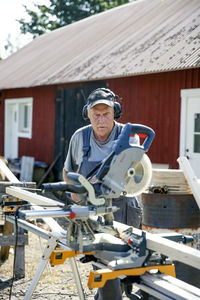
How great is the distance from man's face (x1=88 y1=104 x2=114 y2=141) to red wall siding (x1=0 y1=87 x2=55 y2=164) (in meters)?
10.7

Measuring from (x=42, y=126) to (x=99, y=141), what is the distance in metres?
11.4

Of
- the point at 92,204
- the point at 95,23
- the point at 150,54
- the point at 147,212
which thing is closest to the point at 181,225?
the point at 147,212

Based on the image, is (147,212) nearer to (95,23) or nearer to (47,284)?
(47,284)

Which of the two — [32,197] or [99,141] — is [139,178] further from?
[32,197]

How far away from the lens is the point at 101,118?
3.50 metres

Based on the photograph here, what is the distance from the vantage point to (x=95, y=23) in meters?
16.3

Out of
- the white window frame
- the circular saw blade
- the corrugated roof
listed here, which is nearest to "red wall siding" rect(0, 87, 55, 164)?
the white window frame

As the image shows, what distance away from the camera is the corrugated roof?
8992 mm

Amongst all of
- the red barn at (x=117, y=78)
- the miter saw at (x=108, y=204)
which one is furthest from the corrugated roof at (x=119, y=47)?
the miter saw at (x=108, y=204)

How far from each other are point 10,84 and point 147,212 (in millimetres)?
10672

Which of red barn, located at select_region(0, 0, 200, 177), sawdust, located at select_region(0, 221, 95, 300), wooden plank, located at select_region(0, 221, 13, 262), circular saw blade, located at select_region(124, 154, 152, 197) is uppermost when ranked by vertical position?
red barn, located at select_region(0, 0, 200, 177)

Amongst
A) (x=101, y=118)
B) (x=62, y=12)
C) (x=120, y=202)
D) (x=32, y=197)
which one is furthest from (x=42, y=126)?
(x=62, y=12)

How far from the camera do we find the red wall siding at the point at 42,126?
14.3 metres

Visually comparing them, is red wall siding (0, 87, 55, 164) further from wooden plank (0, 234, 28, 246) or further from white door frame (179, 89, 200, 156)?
wooden plank (0, 234, 28, 246)
